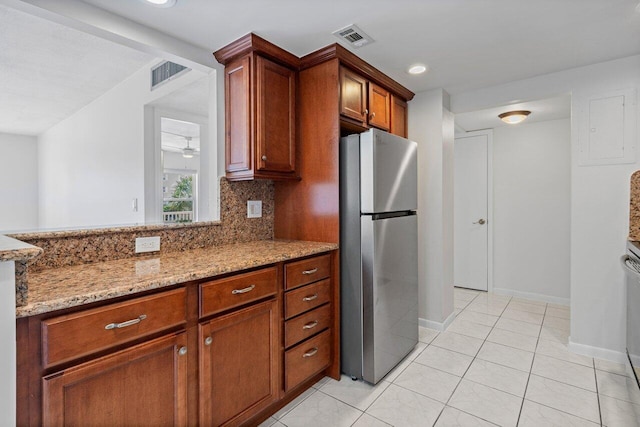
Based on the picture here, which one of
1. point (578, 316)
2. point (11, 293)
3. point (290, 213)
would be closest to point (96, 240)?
point (11, 293)

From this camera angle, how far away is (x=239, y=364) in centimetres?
156

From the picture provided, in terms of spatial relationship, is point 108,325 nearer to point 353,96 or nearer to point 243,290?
point 243,290

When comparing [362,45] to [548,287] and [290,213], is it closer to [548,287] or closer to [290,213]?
[290,213]

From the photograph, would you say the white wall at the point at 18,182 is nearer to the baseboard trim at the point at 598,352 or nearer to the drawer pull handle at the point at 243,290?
the drawer pull handle at the point at 243,290

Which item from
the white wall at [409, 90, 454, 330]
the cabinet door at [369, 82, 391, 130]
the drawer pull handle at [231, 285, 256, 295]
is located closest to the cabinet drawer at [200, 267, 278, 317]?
the drawer pull handle at [231, 285, 256, 295]

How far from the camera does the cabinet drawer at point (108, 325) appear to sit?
101 centimetres

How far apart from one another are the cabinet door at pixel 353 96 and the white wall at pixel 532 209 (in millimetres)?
2441

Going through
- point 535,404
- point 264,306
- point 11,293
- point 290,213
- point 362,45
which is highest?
point 362,45

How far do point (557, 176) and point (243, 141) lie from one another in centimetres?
353

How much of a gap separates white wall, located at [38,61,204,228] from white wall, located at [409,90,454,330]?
197 centimetres

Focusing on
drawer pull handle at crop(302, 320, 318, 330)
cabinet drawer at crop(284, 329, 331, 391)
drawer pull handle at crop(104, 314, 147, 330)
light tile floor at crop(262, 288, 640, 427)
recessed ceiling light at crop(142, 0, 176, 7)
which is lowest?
light tile floor at crop(262, 288, 640, 427)

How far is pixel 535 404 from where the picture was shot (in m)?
1.87

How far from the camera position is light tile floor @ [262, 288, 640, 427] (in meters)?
1.74

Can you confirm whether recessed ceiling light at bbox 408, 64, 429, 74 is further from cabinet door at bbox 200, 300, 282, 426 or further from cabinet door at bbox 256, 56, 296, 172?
cabinet door at bbox 200, 300, 282, 426
